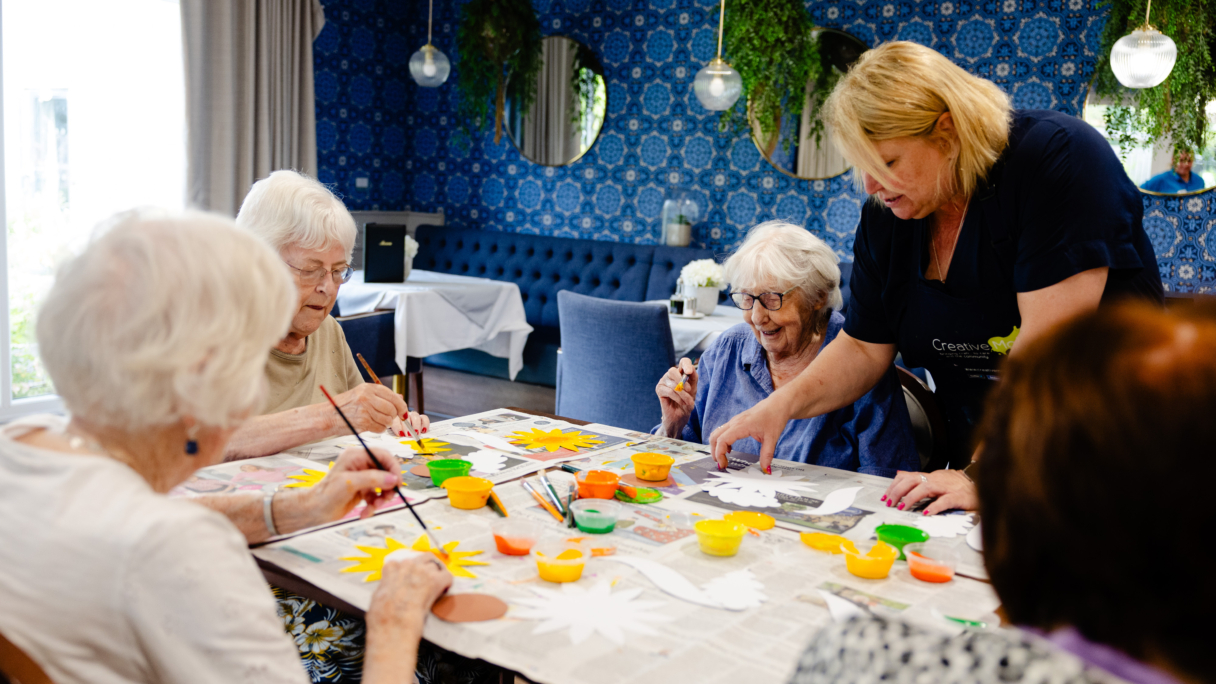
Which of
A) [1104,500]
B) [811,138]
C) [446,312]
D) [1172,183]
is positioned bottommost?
[446,312]

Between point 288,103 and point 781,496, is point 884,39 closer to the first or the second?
point 288,103

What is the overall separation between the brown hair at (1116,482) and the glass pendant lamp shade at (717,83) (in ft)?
14.1

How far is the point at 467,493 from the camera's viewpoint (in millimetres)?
1459

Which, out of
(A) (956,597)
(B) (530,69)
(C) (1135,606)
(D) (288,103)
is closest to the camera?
(C) (1135,606)

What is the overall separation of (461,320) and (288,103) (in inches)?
90.9

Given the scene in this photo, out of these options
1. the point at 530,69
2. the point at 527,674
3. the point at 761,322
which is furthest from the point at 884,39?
the point at 527,674

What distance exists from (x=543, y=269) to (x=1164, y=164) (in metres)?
3.74

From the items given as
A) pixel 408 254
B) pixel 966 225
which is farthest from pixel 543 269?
pixel 966 225

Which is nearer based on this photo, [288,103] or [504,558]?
[504,558]

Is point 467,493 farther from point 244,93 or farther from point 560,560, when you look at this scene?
point 244,93

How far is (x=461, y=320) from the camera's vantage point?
16.1 feet

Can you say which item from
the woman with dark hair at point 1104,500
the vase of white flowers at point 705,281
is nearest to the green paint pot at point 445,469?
the woman with dark hair at point 1104,500

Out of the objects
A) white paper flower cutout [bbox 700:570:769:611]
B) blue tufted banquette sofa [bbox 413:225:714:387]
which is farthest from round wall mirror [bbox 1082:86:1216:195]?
white paper flower cutout [bbox 700:570:769:611]

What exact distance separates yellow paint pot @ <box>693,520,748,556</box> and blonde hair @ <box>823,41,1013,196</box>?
80cm
